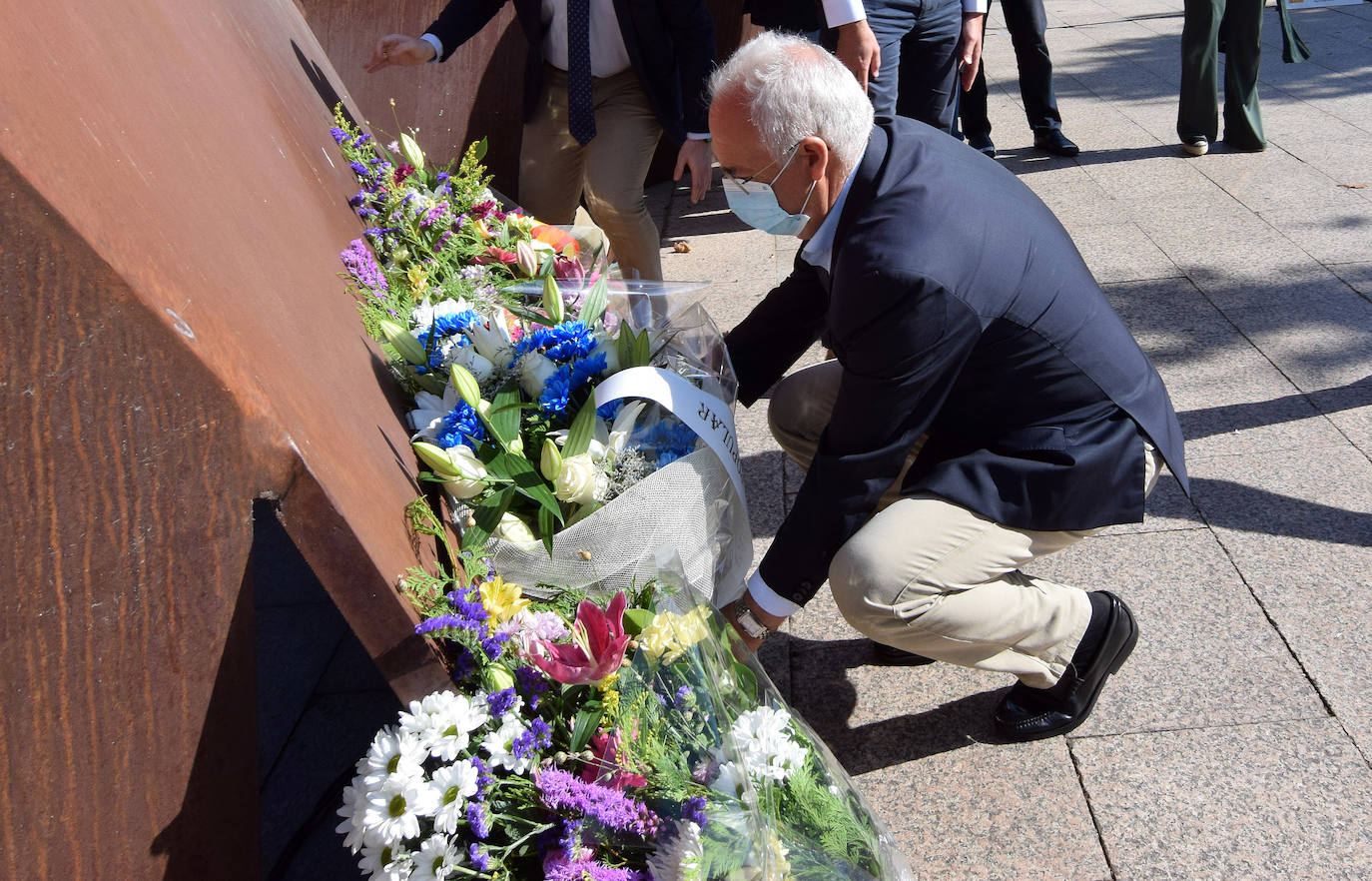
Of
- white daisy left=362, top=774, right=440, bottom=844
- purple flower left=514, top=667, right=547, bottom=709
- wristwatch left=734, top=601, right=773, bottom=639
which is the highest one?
white daisy left=362, top=774, right=440, bottom=844

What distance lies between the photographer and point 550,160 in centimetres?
389

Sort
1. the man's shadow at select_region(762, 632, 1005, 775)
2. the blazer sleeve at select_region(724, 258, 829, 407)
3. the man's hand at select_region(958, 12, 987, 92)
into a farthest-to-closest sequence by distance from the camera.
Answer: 1. the man's hand at select_region(958, 12, 987, 92)
2. the blazer sleeve at select_region(724, 258, 829, 407)
3. the man's shadow at select_region(762, 632, 1005, 775)

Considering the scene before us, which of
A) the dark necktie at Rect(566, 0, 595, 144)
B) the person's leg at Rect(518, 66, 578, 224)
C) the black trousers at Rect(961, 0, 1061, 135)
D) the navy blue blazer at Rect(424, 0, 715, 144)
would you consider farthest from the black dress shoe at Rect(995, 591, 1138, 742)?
Answer: the black trousers at Rect(961, 0, 1061, 135)

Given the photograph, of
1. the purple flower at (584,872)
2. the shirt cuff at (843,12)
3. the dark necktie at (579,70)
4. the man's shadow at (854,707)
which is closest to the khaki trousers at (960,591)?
the man's shadow at (854,707)

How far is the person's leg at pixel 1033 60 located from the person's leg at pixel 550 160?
124 inches

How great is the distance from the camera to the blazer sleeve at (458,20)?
11.6 ft

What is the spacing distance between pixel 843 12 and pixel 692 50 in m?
0.52

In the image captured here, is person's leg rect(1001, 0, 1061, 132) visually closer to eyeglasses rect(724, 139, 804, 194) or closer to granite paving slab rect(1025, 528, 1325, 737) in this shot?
granite paving slab rect(1025, 528, 1325, 737)

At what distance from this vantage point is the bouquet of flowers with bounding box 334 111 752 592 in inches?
74.5

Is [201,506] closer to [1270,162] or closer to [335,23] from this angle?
[335,23]

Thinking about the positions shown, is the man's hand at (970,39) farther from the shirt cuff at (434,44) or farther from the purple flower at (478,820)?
the purple flower at (478,820)

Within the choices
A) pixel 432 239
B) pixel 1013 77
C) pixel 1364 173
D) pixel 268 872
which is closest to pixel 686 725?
pixel 268 872

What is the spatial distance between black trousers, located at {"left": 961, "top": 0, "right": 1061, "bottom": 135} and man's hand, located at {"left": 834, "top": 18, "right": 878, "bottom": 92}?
253cm

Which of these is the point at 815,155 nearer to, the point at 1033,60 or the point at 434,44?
the point at 434,44
